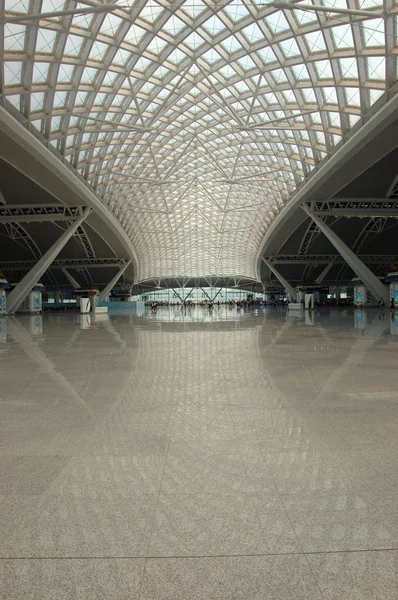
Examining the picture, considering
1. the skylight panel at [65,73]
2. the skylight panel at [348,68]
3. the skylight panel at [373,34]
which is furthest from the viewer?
the skylight panel at [65,73]

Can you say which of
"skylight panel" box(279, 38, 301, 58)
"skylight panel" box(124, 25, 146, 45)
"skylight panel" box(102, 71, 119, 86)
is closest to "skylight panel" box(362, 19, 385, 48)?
"skylight panel" box(279, 38, 301, 58)

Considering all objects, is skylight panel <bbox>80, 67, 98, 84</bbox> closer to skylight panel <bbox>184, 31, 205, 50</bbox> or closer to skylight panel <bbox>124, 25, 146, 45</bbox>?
skylight panel <bbox>124, 25, 146, 45</bbox>

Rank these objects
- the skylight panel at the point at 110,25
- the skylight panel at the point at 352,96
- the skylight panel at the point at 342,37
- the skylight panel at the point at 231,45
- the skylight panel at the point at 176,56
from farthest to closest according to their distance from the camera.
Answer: the skylight panel at the point at 176,56 → the skylight panel at the point at 352,96 → the skylight panel at the point at 231,45 → the skylight panel at the point at 342,37 → the skylight panel at the point at 110,25

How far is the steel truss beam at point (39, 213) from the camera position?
44.9 meters

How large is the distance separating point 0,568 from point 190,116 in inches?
1644

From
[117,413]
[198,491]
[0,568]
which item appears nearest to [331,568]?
[198,491]

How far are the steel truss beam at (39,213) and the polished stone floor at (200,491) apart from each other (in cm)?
4051

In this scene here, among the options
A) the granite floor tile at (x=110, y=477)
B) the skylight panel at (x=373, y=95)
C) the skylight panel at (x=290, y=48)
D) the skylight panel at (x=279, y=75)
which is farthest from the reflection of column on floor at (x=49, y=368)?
the skylight panel at (x=279, y=75)

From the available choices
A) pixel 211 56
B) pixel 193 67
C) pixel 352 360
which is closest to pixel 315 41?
pixel 211 56

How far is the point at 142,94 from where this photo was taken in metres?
33.1

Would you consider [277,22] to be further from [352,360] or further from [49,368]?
[49,368]

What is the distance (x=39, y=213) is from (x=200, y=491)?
4684cm

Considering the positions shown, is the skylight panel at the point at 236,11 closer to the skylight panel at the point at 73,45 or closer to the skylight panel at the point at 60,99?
the skylight panel at the point at 73,45

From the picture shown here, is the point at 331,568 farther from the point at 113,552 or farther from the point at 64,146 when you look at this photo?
the point at 64,146
